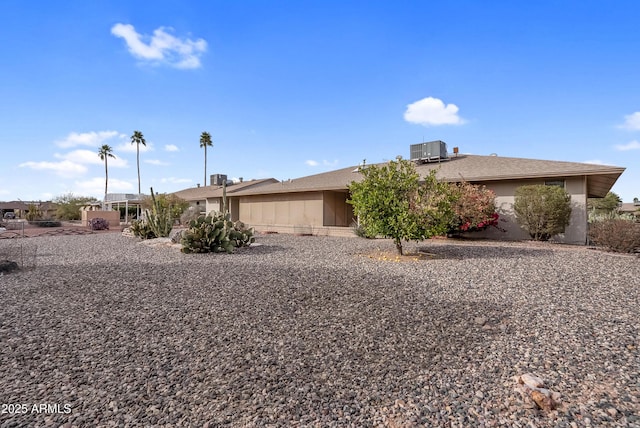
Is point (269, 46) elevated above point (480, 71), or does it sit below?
above

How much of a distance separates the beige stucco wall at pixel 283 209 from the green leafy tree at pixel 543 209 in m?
10.1

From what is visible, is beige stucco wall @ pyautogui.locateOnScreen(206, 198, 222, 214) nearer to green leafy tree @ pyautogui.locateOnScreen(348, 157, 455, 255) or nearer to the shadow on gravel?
green leafy tree @ pyautogui.locateOnScreen(348, 157, 455, 255)

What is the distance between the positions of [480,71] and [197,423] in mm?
15594

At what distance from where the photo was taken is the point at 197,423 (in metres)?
Answer: 2.57

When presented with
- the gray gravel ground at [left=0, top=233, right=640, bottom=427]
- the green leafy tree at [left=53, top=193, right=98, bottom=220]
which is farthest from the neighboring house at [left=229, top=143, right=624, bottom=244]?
the green leafy tree at [left=53, top=193, right=98, bottom=220]

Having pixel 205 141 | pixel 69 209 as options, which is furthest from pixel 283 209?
pixel 205 141

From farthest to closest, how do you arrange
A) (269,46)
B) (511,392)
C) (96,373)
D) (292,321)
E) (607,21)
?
(269,46)
(607,21)
(292,321)
(96,373)
(511,392)

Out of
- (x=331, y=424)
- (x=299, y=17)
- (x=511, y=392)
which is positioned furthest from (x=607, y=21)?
(x=331, y=424)

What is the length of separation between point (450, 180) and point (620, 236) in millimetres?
6578

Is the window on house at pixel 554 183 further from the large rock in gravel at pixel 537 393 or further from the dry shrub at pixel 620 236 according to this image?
the large rock in gravel at pixel 537 393

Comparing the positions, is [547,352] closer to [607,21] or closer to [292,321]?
[292,321]

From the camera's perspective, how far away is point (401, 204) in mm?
9672

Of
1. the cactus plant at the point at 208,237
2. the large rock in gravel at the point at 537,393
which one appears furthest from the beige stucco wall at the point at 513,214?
the large rock in gravel at the point at 537,393

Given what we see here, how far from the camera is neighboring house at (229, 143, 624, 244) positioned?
43.9 feet
